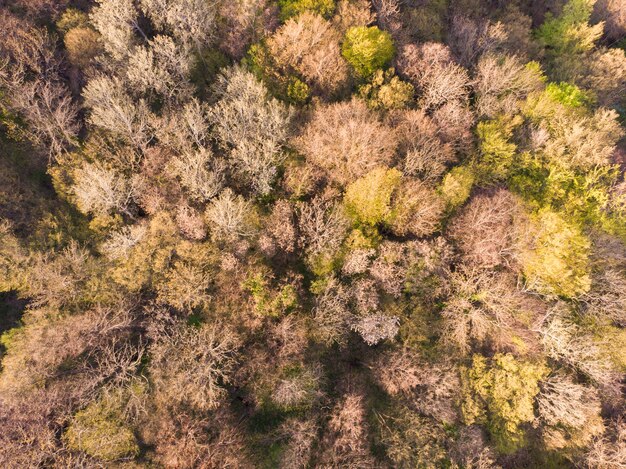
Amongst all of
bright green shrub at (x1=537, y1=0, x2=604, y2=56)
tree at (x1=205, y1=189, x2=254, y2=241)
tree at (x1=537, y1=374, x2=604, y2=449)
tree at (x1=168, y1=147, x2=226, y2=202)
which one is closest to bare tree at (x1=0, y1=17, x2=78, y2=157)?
tree at (x1=168, y1=147, x2=226, y2=202)

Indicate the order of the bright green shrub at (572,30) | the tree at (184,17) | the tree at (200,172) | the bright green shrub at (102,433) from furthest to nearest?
the bright green shrub at (572,30) → the tree at (184,17) → the tree at (200,172) → the bright green shrub at (102,433)

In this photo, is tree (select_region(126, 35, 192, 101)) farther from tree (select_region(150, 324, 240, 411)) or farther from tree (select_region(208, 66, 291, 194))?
tree (select_region(150, 324, 240, 411))

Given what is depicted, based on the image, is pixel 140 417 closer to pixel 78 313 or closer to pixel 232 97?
pixel 78 313

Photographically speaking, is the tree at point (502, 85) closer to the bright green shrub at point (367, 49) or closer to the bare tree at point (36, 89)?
the bright green shrub at point (367, 49)

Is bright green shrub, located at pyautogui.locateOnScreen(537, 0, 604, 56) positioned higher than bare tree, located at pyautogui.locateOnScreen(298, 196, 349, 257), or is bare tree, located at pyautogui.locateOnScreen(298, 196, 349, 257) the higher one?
bright green shrub, located at pyautogui.locateOnScreen(537, 0, 604, 56)

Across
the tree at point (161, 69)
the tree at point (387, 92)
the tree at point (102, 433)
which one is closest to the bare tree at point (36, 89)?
the tree at point (161, 69)

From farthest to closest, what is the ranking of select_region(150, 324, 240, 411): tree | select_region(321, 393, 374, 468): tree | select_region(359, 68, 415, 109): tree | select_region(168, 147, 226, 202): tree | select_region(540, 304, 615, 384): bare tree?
select_region(359, 68, 415, 109): tree → select_region(540, 304, 615, 384): bare tree → select_region(168, 147, 226, 202): tree → select_region(150, 324, 240, 411): tree → select_region(321, 393, 374, 468): tree

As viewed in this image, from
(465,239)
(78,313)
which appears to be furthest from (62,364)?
(465,239)
